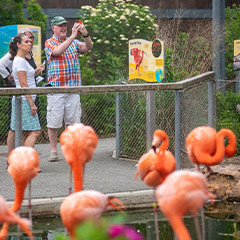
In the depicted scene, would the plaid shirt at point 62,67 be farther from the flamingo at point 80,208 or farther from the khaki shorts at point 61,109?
the flamingo at point 80,208

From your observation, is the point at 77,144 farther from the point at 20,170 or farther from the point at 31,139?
the point at 31,139

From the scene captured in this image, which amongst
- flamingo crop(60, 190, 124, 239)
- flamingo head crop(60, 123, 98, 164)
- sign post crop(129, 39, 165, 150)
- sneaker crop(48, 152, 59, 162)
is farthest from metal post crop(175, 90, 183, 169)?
flamingo crop(60, 190, 124, 239)

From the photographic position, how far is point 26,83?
23.8ft

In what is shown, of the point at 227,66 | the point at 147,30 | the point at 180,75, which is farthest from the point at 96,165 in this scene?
the point at 227,66

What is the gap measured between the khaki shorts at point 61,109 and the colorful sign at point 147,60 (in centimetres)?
122

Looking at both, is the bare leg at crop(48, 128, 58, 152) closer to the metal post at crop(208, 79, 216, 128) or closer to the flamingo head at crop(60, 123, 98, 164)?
the metal post at crop(208, 79, 216, 128)

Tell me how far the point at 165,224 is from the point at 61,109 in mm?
2204

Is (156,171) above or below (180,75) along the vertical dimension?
below

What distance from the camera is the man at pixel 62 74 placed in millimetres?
7355

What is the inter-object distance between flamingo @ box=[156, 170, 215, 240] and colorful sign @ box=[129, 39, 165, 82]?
527cm

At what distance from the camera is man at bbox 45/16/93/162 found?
24.1ft

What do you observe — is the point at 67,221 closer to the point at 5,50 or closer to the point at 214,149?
the point at 214,149

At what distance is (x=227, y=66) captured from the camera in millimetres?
15469

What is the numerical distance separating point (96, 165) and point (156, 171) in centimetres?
338
